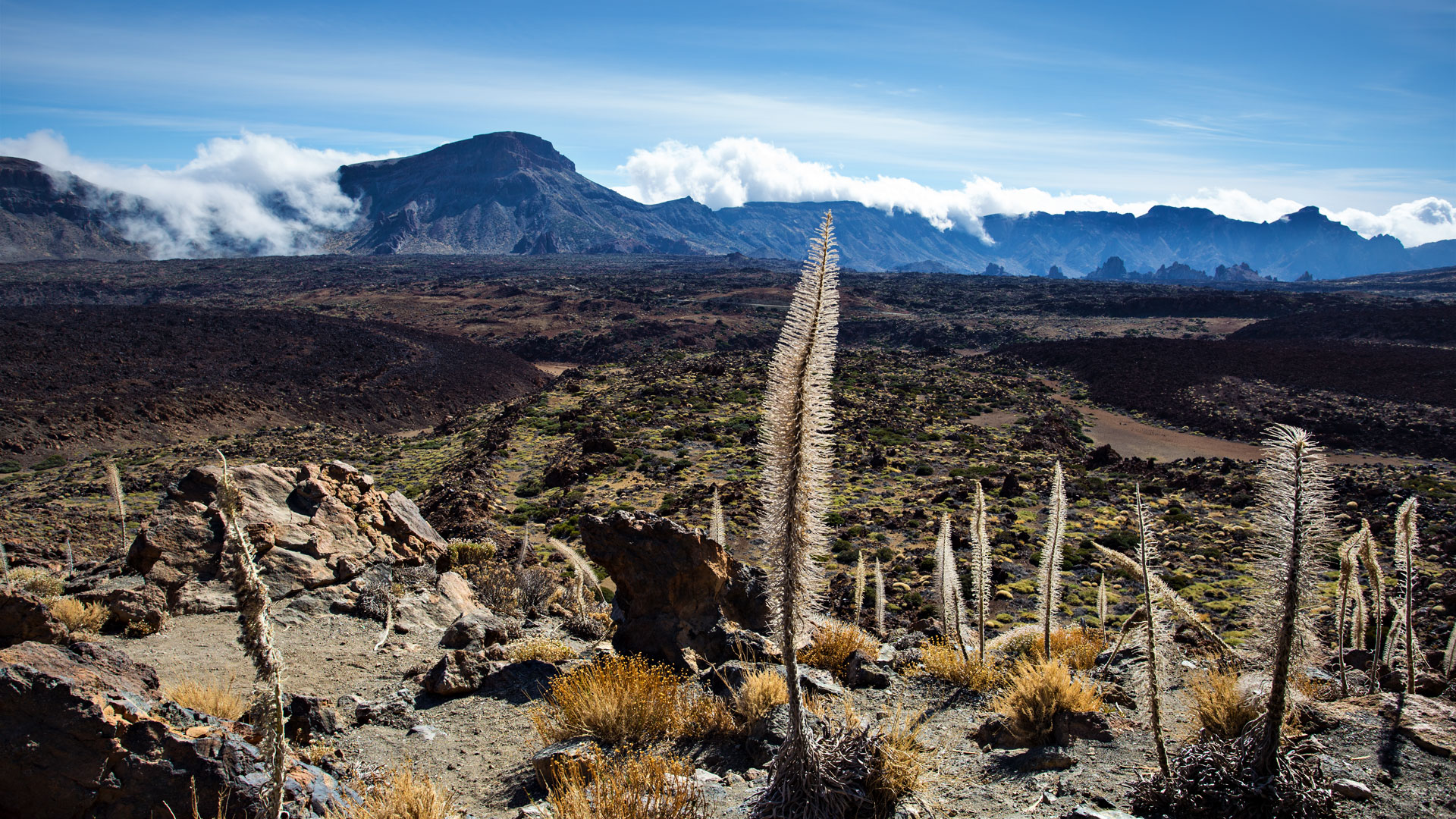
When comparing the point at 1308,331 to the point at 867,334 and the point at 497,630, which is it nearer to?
the point at 867,334

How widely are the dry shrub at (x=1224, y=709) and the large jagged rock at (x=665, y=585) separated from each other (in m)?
3.54

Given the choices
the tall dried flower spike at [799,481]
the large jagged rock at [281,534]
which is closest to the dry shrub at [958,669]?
the tall dried flower spike at [799,481]

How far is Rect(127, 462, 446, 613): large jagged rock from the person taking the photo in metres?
7.29

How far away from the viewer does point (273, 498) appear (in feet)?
28.0

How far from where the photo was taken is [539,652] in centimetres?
652

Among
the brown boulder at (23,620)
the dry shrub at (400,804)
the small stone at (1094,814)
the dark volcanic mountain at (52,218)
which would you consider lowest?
the dry shrub at (400,804)

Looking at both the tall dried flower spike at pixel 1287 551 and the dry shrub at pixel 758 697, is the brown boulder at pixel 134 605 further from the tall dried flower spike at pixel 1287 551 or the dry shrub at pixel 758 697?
the tall dried flower spike at pixel 1287 551

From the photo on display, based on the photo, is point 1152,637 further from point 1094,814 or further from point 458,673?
point 458,673

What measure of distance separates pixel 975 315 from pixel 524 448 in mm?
69461

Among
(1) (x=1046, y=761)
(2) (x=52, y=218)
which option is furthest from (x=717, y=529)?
(2) (x=52, y=218)

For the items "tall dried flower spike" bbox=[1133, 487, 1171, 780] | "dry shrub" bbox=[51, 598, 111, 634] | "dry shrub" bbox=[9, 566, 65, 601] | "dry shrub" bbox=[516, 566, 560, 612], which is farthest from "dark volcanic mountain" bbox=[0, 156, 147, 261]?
"tall dried flower spike" bbox=[1133, 487, 1171, 780]

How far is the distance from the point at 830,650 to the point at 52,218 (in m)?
227

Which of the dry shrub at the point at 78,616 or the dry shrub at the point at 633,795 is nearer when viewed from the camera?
the dry shrub at the point at 633,795

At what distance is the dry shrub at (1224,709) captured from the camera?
13.0ft
